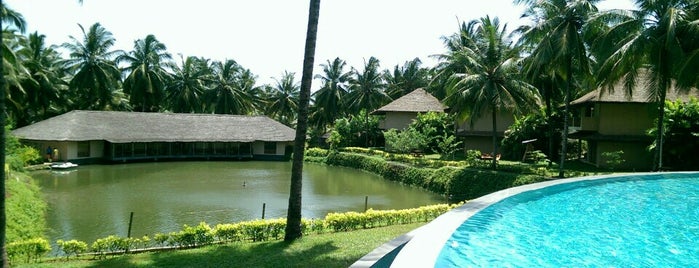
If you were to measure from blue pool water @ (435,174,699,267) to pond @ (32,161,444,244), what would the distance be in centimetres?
761

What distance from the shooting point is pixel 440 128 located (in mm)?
38094

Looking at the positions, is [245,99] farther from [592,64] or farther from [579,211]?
[579,211]

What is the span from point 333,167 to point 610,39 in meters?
23.4

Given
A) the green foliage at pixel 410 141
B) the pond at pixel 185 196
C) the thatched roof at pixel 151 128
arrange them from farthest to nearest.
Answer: the thatched roof at pixel 151 128, the green foliage at pixel 410 141, the pond at pixel 185 196

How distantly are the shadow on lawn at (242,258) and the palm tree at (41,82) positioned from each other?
31658 mm

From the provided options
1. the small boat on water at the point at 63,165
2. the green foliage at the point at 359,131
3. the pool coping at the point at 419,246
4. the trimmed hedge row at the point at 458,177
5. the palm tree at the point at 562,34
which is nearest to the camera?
the pool coping at the point at 419,246

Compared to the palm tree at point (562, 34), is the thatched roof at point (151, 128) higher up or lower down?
lower down

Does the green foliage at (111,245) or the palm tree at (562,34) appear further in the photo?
the palm tree at (562,34)

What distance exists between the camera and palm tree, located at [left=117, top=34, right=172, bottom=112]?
4506 cm

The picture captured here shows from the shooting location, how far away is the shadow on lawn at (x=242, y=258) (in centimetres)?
888

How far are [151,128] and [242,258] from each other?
108 ft

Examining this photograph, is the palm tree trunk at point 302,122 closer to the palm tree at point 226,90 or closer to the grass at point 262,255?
the grass at point 262,255

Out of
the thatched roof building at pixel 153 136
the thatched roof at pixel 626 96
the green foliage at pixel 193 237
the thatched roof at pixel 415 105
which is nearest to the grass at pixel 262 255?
the green foliage at pixel 193 237

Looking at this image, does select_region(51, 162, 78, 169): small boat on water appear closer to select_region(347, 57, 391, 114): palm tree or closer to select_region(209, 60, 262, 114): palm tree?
select_region(209, 60, 262, 114): palm tree
